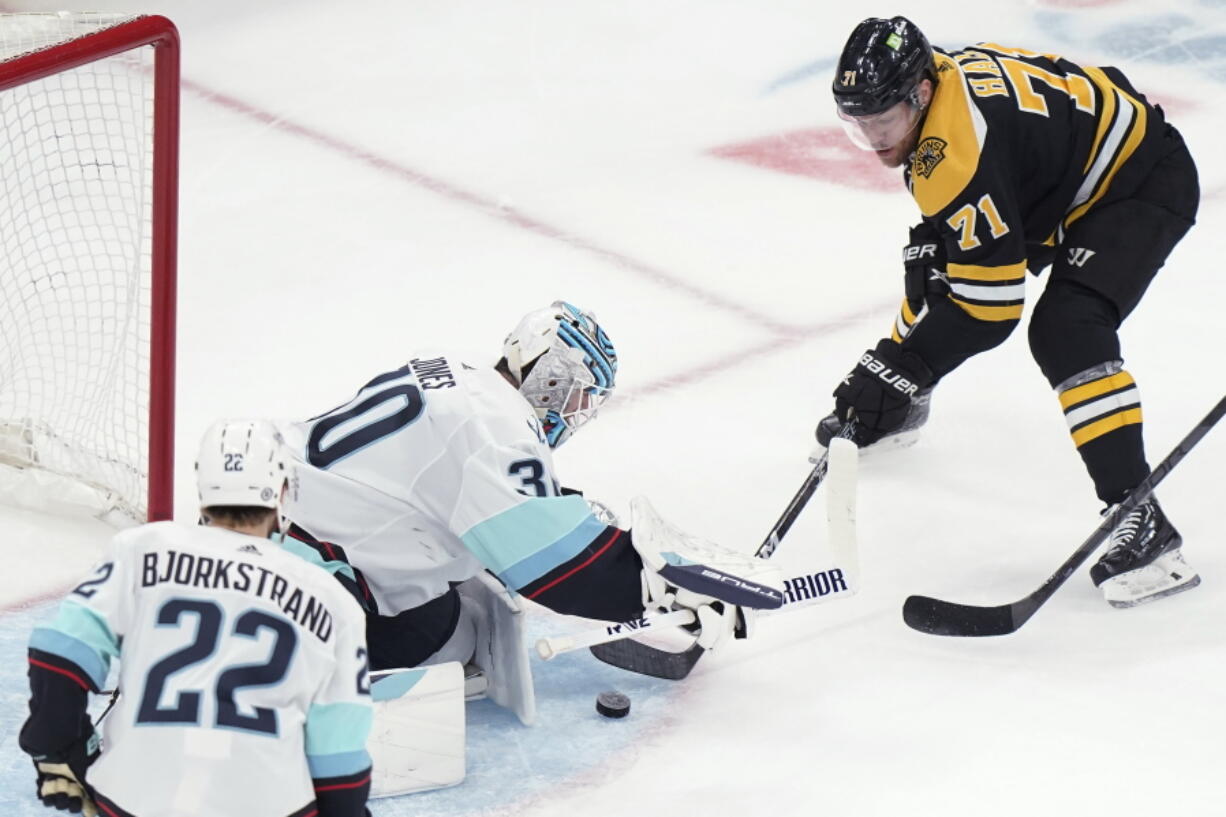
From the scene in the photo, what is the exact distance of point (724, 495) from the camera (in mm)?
3672

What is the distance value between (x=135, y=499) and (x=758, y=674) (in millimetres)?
1258

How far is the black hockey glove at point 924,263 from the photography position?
11.7 feet

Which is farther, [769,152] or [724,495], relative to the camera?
[769,152]

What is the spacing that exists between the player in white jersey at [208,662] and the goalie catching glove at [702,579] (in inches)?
32.1

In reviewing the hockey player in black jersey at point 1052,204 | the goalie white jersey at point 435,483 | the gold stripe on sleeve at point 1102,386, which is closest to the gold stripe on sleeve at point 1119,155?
the hockey player in black jersey at point 1052,204

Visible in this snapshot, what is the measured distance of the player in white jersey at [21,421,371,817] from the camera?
1.87 meters

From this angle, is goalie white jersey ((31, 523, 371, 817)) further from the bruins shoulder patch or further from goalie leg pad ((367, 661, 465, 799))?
the bruins shoulder patch

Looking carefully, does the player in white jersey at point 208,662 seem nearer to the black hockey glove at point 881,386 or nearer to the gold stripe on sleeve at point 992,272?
the gold stripe on sleeve at point 992,272

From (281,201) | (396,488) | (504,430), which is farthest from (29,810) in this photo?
(281,201)

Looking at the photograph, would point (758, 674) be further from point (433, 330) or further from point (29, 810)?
point (433, 330)

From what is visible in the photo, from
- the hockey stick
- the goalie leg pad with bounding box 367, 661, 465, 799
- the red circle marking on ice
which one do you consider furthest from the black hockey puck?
the red circle marking on ice

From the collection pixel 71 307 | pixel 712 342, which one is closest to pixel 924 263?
pixel 712 342

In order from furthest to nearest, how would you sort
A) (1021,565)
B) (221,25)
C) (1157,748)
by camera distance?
1. (221,25)
2. (1021,565)
3. (1157,748)

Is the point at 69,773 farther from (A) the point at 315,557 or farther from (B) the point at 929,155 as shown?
(B) the point at 929,155
